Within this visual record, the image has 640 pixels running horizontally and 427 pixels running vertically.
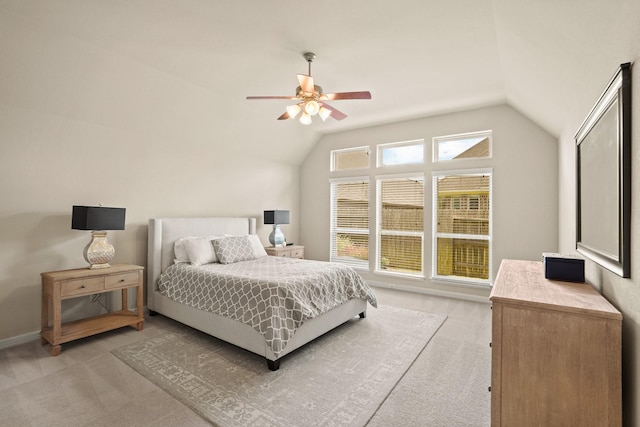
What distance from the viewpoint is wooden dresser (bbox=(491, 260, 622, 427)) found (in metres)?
1.39

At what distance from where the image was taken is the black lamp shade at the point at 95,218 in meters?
3.10

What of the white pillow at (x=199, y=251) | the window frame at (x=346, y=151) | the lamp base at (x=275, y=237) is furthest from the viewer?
the window frame at (x=346, y=151)

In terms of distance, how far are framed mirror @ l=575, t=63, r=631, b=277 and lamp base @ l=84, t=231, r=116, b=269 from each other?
4.24m

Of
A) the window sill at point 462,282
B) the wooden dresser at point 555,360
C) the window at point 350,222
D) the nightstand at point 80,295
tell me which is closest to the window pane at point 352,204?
the window at point 350,222

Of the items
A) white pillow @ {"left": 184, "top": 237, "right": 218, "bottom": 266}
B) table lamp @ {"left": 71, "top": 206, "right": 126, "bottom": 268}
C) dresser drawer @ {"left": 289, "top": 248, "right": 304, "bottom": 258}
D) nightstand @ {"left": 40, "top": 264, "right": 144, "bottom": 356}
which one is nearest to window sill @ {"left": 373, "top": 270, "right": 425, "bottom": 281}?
dresser drawer @ {"left": 289, "top": 248, "right": 304, "bottom": 258}

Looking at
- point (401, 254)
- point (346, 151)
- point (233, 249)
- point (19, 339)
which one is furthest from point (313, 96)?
point (19, 339)

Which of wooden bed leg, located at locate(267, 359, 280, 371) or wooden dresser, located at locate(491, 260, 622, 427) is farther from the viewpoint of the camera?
wooden bed leg, located at locate(267, 359, 280, 371)

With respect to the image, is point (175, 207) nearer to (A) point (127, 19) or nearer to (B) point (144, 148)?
(B) point (144, 148)

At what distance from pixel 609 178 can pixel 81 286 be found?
4.24 m

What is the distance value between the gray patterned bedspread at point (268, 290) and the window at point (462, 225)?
1931mm

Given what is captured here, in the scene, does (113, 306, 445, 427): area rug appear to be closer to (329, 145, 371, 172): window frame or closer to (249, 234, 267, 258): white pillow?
(249, 234, 267, 258): white pillow

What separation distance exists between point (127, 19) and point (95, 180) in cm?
192

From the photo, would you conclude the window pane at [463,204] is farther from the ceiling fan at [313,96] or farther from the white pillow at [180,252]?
the white pillow at [180,252]

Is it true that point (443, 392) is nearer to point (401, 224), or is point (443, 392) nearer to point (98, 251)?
point (401, 224)
